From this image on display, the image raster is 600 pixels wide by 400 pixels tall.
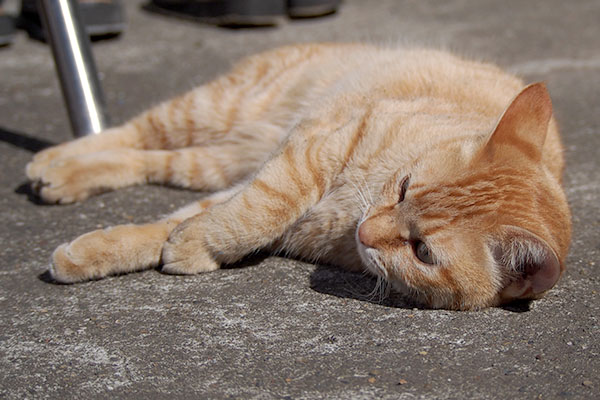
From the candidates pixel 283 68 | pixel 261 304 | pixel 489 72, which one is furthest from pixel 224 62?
pixel 261 304

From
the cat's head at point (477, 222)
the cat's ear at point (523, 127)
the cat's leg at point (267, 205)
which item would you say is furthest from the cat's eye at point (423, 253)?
the cat's leg at point (267, 205)

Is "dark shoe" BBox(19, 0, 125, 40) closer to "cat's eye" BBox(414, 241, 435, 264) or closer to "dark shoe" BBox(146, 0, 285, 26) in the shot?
"dark shoe" BBox(146, 0, 285, 26)

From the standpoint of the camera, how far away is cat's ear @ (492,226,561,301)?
1.99m

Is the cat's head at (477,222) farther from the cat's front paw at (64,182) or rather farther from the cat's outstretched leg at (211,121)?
the cat's front paw at (64,182)

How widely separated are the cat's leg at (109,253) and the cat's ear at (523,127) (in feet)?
4.36

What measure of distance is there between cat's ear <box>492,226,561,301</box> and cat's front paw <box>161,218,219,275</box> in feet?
3.58

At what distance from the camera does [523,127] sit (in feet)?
7.53

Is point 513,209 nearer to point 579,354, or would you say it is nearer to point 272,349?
point 579,354

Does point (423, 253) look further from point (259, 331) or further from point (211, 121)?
point (211, 121)

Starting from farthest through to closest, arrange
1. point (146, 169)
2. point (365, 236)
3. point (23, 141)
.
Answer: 1. point (23, 141)
2. point (146, 169)
3. point (365, 236)

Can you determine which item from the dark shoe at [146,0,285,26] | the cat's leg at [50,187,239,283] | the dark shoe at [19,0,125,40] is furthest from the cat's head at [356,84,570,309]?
the dark shoe at [146,0,285,26]

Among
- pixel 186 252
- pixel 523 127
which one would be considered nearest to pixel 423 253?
pixel 523 127

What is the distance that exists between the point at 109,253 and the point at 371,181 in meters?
1.06

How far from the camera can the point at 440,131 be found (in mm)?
2559
